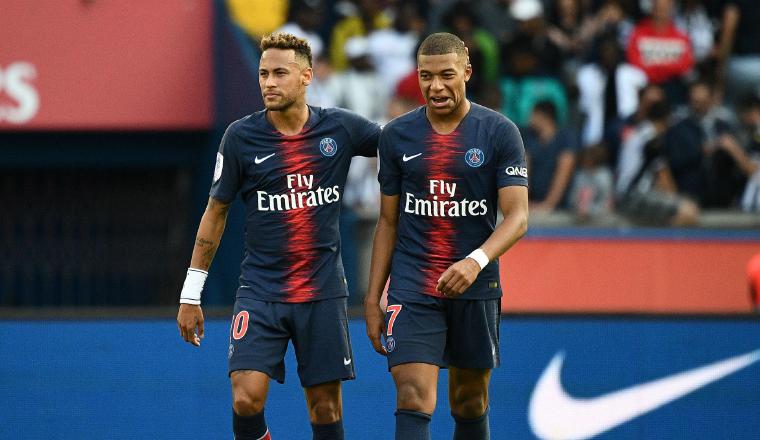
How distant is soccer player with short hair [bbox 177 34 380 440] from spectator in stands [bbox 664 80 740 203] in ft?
19.1

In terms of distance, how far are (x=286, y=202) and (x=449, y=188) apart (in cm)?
79

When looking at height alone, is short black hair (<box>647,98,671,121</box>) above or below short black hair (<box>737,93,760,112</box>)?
below

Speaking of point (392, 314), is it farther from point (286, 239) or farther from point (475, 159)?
point (475, 159)

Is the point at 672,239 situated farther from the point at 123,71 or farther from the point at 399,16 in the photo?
the point at 123,71

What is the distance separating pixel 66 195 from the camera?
14.3 m

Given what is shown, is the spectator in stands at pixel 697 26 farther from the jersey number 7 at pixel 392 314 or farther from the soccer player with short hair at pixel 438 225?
the jersey number 7 at pixel 392 314

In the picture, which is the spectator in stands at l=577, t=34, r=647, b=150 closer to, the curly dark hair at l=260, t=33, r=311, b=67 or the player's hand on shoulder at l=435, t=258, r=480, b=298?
the curly dark hair at l=260, t=33, r=311, b=67

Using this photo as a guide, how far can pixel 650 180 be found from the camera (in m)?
12.1

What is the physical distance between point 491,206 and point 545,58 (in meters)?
6.50

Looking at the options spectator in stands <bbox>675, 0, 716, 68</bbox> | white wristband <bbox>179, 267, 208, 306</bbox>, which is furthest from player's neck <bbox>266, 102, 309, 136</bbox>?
spectator in stands <bbox>675, 0, 716, 68</bbox>

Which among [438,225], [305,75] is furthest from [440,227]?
[305,75]

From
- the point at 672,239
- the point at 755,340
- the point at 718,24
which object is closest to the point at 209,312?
the point at 755,340

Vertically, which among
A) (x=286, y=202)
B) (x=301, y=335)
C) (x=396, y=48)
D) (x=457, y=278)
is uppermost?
(x=396, y=48)

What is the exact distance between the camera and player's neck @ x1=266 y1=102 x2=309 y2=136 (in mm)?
6773
